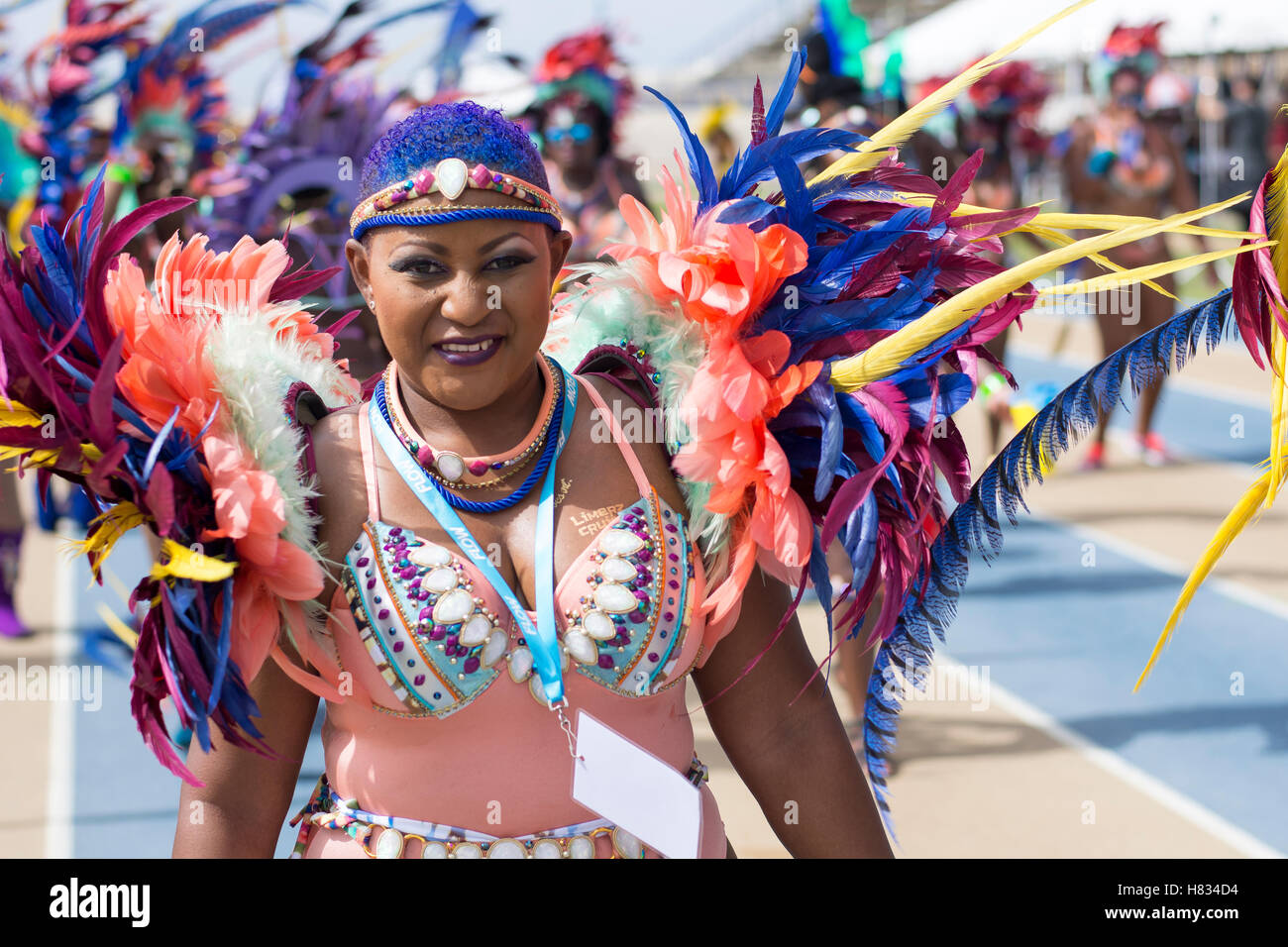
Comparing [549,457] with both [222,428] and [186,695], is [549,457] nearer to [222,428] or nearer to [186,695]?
[222,428]

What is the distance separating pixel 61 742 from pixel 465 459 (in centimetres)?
426

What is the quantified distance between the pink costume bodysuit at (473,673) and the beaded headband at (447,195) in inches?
14.0

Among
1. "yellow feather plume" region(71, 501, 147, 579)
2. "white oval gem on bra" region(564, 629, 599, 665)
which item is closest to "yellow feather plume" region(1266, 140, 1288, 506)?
"white oval gem on bra" region(564, 629, 599, 665)

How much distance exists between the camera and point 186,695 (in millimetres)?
1875

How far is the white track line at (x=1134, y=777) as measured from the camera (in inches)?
178

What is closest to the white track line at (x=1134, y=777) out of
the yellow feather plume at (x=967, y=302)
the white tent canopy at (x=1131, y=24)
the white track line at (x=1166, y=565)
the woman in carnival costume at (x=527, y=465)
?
the white track line at (x=1166, y=565)

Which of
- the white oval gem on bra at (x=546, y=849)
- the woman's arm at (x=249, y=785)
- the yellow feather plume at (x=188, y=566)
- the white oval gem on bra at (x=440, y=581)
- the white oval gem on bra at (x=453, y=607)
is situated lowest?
the white oval gem on bra at (x=546, y=849)

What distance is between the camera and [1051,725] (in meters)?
5.62

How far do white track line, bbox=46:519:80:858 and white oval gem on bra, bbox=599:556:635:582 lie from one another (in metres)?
1.63

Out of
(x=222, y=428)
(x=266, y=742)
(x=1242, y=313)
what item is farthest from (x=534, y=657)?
(x=1242, y=313)

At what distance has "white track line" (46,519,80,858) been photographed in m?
4.75

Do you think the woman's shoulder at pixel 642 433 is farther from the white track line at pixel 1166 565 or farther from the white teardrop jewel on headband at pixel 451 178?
the white track line at pixel 1166 565

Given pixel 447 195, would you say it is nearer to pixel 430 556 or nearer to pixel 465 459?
pixel 465 459

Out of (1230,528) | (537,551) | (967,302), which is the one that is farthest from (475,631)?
(1230,528)
